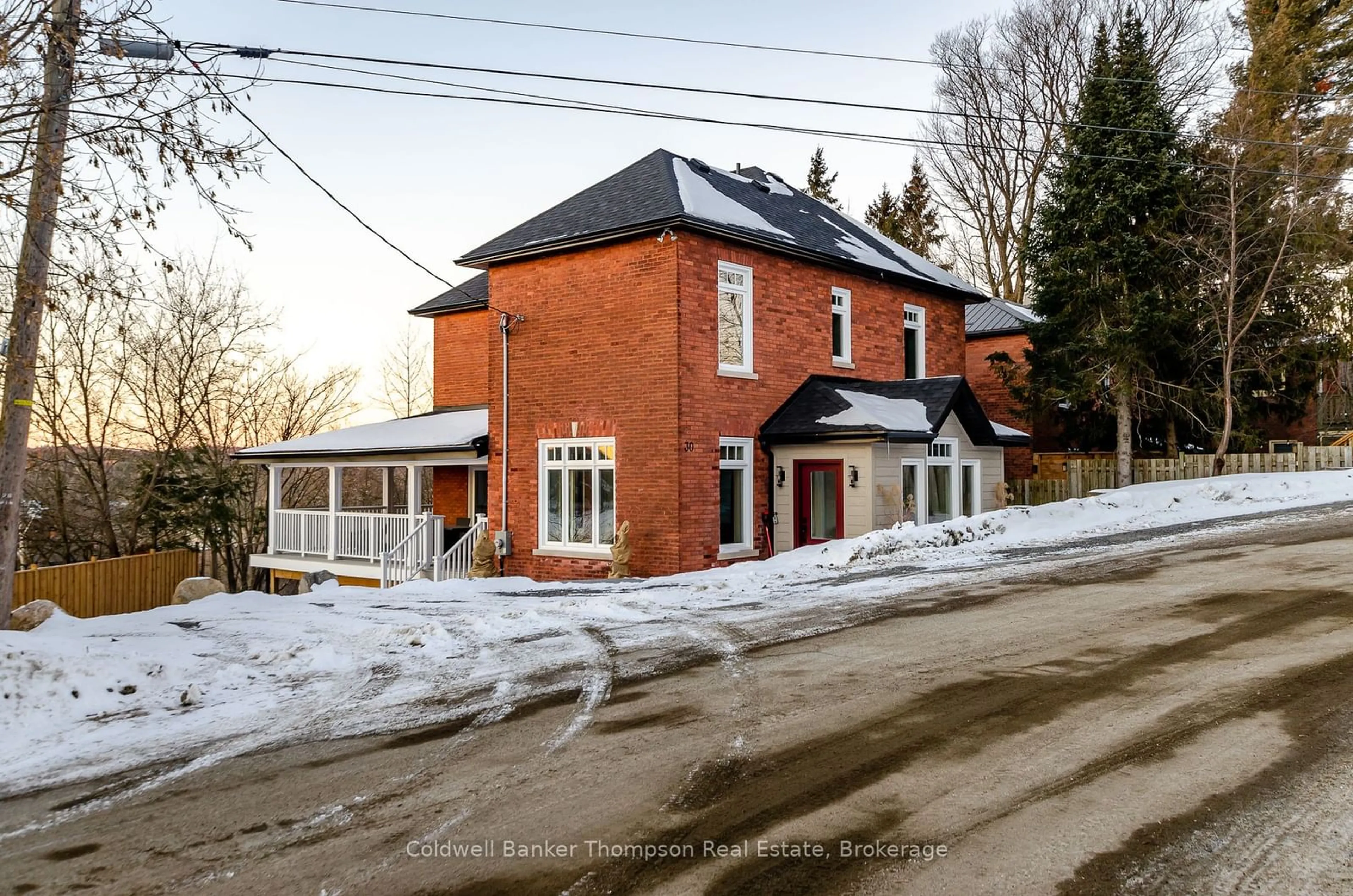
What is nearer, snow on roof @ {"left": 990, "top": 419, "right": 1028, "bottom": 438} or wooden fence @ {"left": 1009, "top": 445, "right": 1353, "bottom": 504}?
snow on roof @ {"left": 990, "top": 419, "right": 1028, "bottom": 438}

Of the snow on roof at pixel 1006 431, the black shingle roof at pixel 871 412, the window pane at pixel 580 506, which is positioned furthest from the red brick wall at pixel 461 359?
the snow on roof at pixel 1006 431

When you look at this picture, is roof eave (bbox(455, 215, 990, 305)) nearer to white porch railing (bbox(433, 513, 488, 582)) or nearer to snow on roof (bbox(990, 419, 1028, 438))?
snow on roof (bbox(990, 419, 1028, 438))

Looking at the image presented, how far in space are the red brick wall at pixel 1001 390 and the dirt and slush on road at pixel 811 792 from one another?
18.3 m

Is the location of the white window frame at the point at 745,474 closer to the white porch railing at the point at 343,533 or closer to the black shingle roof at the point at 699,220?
the black shingle roof at the point at 699,220

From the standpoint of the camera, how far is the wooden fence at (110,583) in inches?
679

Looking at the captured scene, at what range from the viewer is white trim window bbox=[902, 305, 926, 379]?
21047 millimetres

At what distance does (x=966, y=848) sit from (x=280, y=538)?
20944 mm

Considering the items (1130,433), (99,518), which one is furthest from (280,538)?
(1130,433)

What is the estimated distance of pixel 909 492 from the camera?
55.6ft

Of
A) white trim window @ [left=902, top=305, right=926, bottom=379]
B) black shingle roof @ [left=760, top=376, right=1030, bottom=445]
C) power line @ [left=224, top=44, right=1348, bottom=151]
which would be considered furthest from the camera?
white trim window @ [left=902, top=305, right=926, bottom=379]

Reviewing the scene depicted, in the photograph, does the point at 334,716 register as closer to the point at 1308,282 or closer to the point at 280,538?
the point at 280,538

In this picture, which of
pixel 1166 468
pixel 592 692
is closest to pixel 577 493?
pixel 592 692

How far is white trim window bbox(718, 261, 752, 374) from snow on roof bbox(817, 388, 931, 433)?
1.87m

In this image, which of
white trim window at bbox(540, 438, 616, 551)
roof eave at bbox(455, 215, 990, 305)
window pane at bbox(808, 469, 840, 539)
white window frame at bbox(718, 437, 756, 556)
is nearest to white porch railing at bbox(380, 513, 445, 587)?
white trim window at bbox(540, 438, 616, 551)
